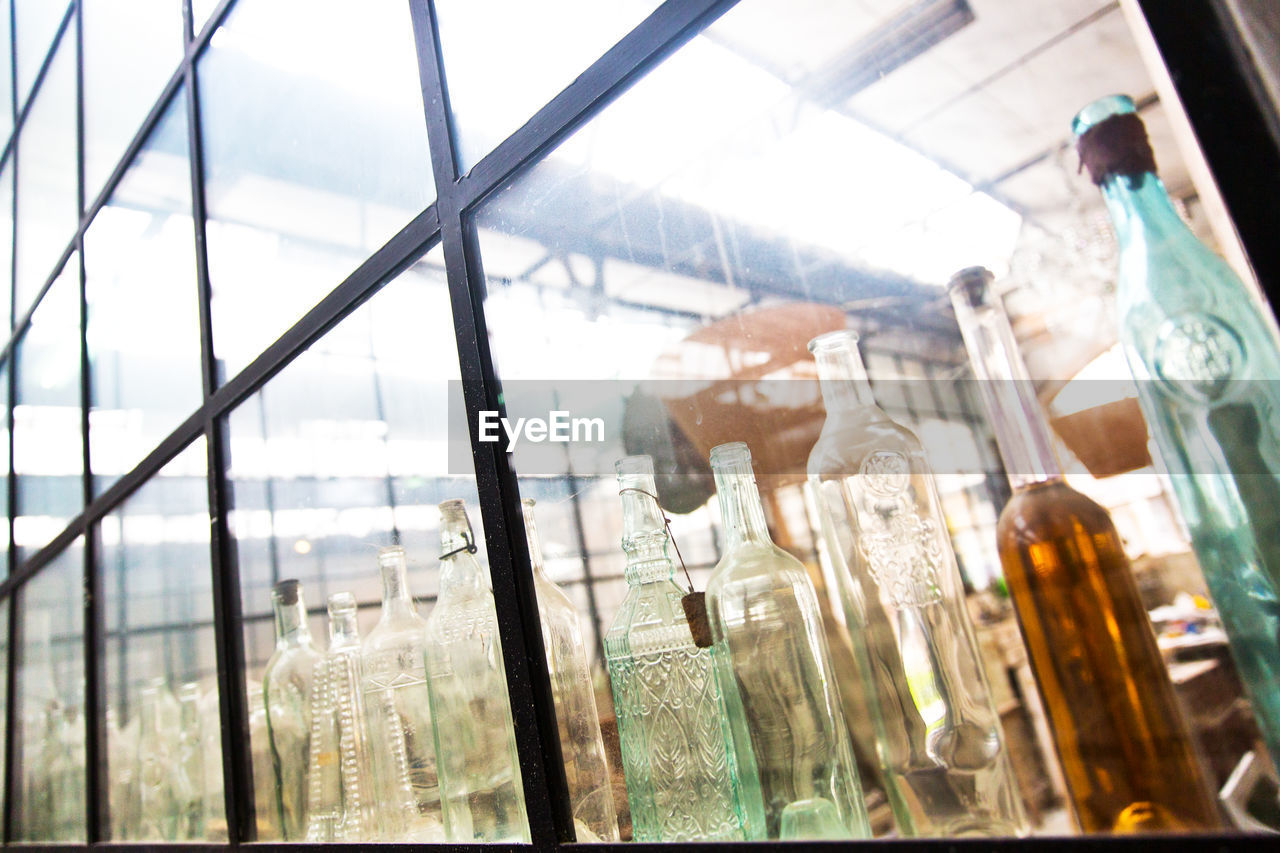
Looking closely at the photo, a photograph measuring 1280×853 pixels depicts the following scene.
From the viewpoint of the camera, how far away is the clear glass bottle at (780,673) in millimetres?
522

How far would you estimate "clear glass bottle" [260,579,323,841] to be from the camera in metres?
1.03

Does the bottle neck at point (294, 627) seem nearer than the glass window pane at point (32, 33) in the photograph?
Yes

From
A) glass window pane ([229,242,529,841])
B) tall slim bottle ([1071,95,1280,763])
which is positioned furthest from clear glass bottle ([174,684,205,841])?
tall slim bottle ([1071,95,1280,763])

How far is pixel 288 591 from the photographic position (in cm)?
106

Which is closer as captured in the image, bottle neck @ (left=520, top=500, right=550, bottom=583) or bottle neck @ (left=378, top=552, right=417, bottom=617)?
bottle neck @ (left=520, top=500, right=550, bottom=583)

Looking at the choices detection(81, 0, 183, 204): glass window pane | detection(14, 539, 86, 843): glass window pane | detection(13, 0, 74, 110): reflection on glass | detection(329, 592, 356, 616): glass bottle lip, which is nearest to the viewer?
detection(329, 592, 356, 616): glass bottle lip

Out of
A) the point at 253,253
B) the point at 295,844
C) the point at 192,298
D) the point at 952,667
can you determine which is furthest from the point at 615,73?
the point at 192,298

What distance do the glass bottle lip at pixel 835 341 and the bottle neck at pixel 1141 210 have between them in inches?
6.4

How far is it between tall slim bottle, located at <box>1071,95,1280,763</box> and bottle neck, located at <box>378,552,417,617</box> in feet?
2.40

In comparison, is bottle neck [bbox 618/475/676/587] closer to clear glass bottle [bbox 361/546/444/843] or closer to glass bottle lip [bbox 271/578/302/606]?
clear glass bottle [bbox 361/546/444/843]

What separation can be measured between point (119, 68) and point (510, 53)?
1493mm

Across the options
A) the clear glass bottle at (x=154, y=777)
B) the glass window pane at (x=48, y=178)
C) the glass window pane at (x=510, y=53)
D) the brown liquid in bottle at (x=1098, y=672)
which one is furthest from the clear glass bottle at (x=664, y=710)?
the glass window pane at (x=48, y=178)

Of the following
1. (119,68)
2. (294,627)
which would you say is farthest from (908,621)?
(119,68)

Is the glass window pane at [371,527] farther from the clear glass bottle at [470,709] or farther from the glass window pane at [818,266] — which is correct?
the glass window pane at [818,266]
